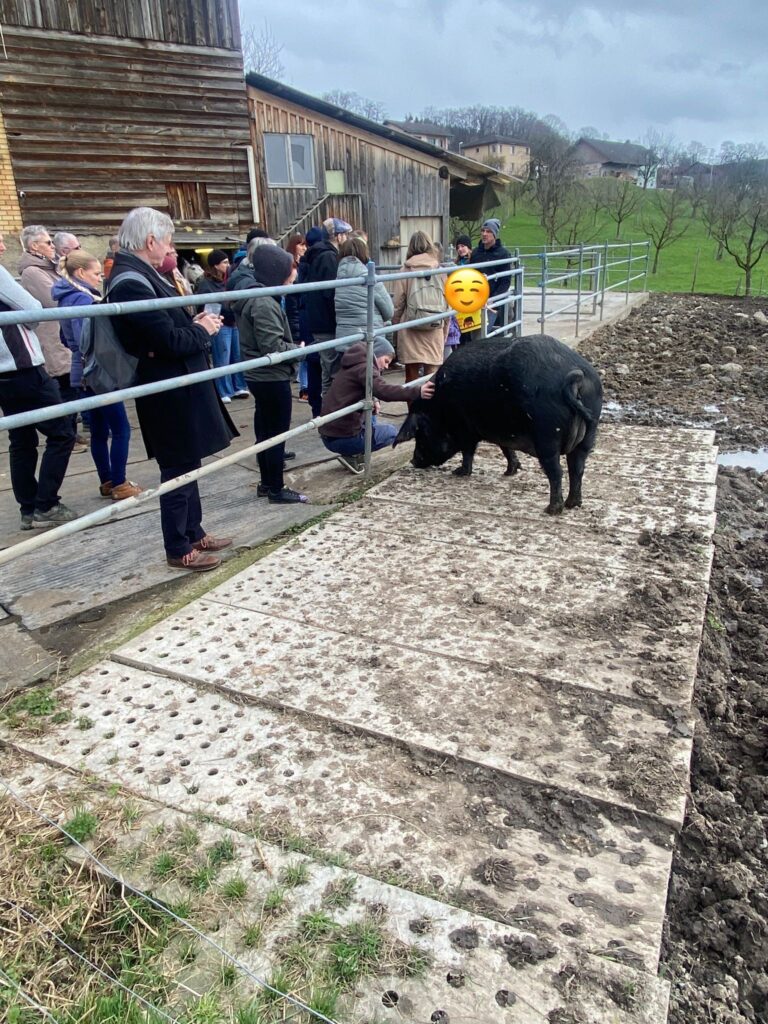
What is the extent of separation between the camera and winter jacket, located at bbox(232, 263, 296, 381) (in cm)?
427

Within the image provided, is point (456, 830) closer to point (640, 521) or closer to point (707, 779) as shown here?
point (707, 779)

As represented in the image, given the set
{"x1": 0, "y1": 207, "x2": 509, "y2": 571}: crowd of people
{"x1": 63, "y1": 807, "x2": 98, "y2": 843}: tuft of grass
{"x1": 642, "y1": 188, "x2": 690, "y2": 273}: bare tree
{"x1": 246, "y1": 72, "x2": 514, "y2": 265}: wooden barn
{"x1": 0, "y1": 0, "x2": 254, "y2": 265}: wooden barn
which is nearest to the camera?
{"x1": 63, "y1": 807, "x2": 98, "y2": 843}: tuft of grass

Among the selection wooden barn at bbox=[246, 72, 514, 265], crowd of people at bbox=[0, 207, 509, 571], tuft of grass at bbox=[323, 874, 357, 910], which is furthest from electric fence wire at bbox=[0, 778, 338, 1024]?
wooden barn at bbox=[246, 72, 514, 265]

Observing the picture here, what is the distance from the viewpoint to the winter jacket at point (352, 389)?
4.80 m

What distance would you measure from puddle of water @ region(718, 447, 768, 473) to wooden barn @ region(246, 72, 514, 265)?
32.4ft

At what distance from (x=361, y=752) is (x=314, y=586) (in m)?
1.19

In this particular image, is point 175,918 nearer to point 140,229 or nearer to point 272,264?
point 140,229

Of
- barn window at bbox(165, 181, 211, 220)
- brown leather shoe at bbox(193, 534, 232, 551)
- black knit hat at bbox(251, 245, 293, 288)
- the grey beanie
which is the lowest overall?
brown leather shoe at bbox(193, 534, 232, 551)

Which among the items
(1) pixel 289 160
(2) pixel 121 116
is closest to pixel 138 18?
(2) pixel 121 116

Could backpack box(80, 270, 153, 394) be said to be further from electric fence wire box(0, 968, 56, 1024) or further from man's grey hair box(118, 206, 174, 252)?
electric fence wire box(0, 968, 56, 1024)

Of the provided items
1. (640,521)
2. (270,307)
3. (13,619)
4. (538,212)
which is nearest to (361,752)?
(13,619)

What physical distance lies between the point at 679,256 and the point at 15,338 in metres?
37.7

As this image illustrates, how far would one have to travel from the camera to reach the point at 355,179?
14531 millimetres

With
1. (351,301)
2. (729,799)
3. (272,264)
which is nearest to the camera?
(729,799)
